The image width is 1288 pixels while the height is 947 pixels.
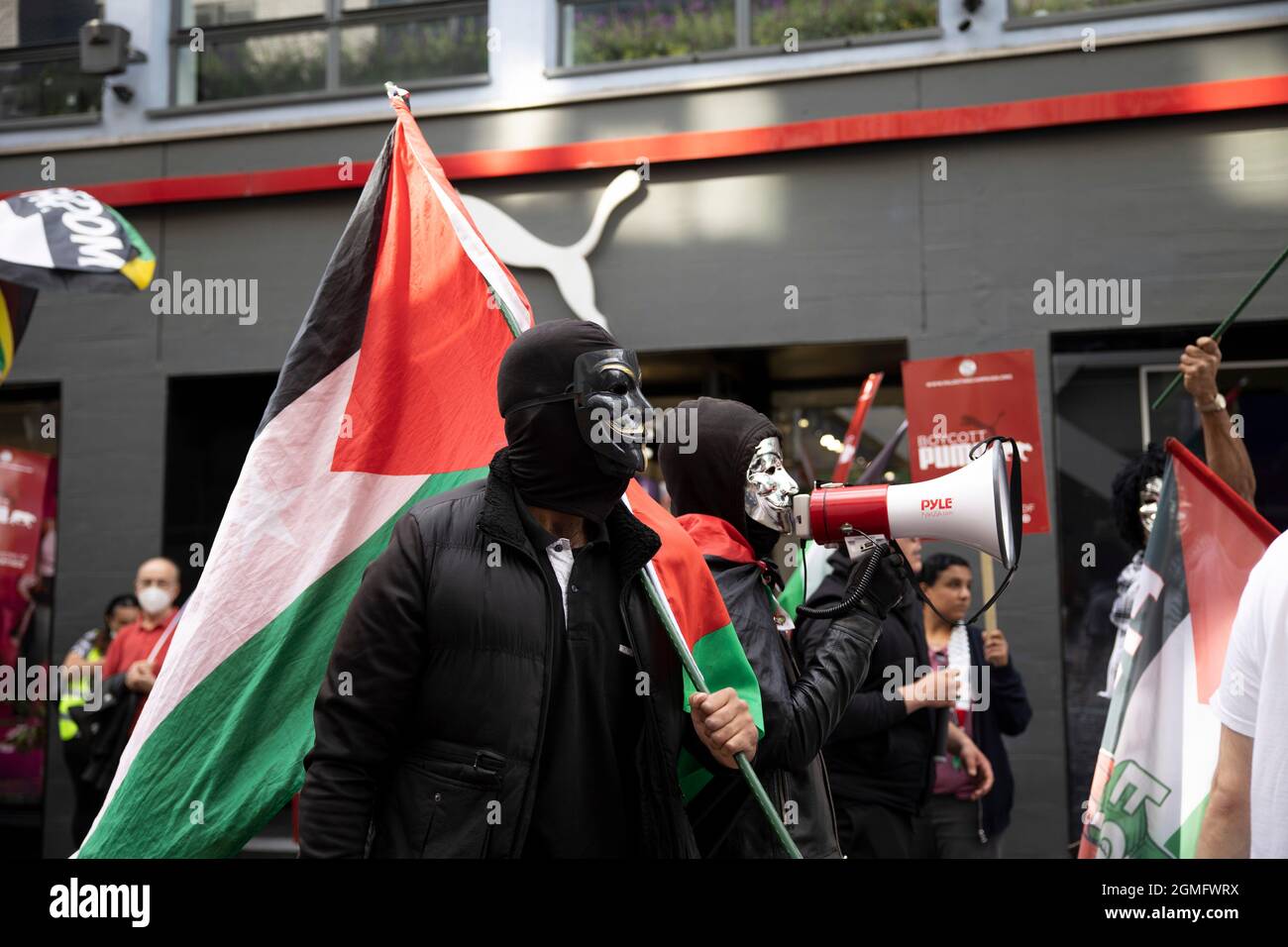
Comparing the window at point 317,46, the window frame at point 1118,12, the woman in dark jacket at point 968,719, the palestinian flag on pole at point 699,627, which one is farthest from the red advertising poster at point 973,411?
the window at point 317,46

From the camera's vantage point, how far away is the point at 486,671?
2.43 m

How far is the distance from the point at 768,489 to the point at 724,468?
140 millimetres

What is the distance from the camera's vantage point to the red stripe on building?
7.96 meters

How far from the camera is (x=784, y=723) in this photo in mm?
2963

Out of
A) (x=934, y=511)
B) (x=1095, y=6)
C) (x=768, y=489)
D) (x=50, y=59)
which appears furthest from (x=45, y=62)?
(x=934, y=511)

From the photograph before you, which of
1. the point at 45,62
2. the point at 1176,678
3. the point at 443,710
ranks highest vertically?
the point at 45,62

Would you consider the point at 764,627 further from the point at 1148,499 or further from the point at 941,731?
the point at 1148,499

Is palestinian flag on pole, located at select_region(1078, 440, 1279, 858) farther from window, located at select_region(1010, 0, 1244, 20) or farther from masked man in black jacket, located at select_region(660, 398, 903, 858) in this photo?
window, located at select_region(1010, 0, 1244, 20)

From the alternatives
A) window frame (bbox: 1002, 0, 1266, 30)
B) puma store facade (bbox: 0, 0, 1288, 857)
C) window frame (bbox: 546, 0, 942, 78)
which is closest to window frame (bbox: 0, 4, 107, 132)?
puma store facade (bbox: 0, 0, 1288, 857)

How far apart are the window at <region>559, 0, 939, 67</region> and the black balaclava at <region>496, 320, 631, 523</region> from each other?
6.78m

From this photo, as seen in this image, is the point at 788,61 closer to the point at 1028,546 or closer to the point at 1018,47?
the point at 1018,47

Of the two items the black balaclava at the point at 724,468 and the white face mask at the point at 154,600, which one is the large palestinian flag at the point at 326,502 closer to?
the black balaclava at the point at 724,468
